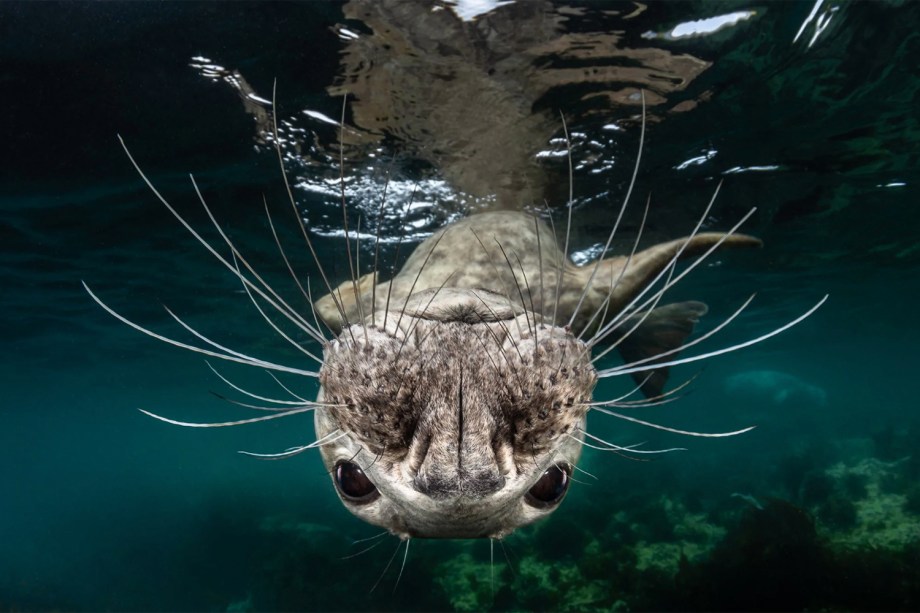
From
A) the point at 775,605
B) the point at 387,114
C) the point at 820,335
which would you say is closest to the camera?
the point at 387,114

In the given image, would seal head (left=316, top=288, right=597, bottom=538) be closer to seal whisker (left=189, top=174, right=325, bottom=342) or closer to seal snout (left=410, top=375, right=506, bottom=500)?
seal snout (left=410, top=375, right=506, bottom=500)

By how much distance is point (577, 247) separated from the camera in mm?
11672

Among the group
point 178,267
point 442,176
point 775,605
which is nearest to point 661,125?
point 442,176

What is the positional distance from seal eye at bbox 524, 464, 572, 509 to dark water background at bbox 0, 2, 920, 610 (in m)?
1.64

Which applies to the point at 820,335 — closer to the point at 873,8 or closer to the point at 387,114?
the point at 873,8

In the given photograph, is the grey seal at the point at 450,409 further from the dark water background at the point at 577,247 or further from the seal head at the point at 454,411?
the dark water background at the point at 577,247

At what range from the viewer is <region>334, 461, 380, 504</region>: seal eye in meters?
2.68

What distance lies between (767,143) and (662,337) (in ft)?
15.6

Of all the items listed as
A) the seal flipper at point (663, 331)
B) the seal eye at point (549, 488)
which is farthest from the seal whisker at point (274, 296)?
the seal flipper at point (663, 331)

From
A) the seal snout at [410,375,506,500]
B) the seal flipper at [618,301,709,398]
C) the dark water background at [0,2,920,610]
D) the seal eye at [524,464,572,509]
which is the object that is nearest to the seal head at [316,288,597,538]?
the seal snout at [410,375,506,500]

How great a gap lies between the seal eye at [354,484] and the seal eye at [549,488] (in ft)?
2.54

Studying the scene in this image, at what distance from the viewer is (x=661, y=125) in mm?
8031

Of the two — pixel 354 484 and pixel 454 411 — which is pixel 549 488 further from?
pixel 354 484

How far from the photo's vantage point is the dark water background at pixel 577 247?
636cm
